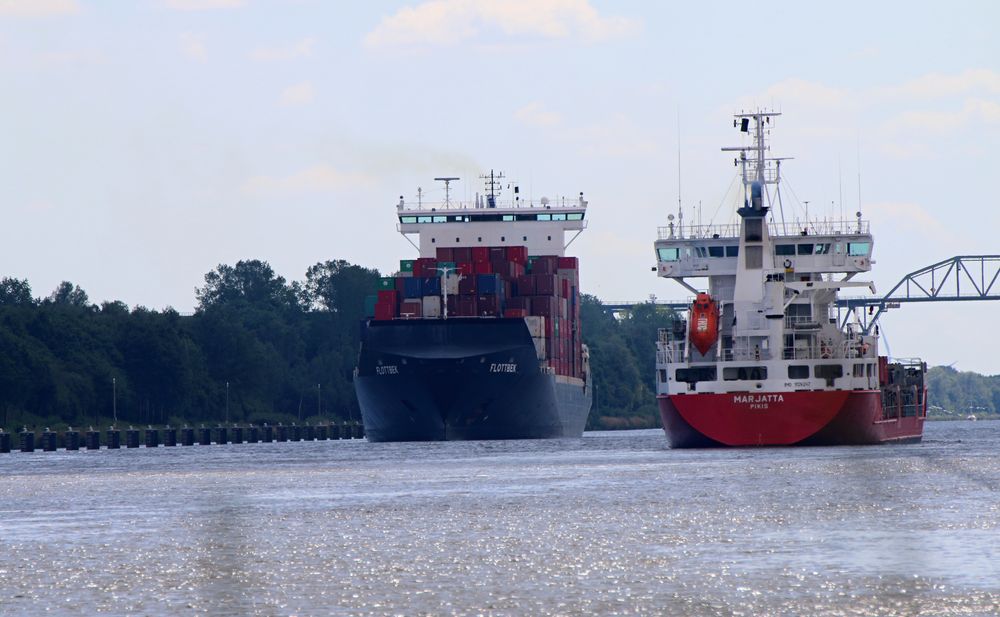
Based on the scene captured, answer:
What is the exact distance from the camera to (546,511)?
45.0 m

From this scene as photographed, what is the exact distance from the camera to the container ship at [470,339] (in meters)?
108

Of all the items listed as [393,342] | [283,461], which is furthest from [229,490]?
[393,342]

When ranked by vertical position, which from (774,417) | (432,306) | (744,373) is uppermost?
(432,306)

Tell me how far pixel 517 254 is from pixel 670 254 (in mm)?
37925

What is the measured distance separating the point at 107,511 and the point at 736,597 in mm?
24656

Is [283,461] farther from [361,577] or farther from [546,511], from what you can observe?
[361,577]

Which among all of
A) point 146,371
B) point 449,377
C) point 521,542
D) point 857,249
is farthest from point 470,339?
point 521,542

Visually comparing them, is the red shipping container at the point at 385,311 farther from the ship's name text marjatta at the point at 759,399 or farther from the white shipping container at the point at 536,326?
the ship's name text marjatta at the point at 759,399

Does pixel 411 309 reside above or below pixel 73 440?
above

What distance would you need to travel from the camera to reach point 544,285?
12250 centimetres

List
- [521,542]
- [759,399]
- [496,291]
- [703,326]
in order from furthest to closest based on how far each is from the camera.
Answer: [496,291], [703,326], [759,399], [521,542]

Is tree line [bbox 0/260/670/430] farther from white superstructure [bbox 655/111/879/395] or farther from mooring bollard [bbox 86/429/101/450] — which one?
white superstructure [bbox 655/111/879/395]

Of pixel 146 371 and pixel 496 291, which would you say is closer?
pixel 496 291

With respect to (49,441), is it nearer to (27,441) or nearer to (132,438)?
(27,441)
